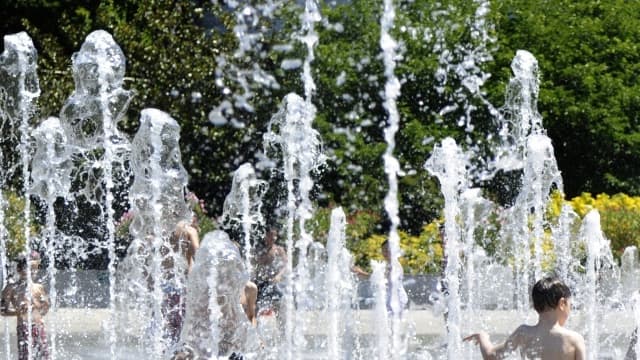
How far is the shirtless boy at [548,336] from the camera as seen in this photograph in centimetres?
562

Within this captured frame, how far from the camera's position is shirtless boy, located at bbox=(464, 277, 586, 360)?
5.62m

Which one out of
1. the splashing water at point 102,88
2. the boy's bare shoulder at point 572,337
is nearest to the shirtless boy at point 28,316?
the splashing water at point 102,88

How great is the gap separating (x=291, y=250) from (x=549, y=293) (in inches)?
276

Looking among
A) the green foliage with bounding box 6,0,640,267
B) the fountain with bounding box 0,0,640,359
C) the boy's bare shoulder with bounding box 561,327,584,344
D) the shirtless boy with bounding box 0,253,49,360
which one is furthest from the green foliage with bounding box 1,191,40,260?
the boy's bare shoulder with bounding box 561,327,584,344

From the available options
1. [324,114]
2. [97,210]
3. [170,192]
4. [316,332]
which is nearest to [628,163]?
[324,114]

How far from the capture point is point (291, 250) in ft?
41.3

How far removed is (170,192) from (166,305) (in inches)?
34.7

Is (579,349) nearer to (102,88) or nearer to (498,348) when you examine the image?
(498,348)

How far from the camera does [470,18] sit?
1905 cm

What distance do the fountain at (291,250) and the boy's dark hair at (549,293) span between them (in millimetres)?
1246

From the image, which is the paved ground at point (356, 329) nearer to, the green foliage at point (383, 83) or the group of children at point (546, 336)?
the group of children at point (546, 336)

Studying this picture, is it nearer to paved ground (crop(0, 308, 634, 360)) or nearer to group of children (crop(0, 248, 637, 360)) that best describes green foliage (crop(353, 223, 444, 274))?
paved ground (crop(0, 308, 634, 360))

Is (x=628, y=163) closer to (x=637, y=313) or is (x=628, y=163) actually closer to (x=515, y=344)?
(x=637, y=313)

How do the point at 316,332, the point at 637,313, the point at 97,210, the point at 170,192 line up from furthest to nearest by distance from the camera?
1. the point at 97,210
2. the point at 316,332
3. the point at 170,192
4. the point at 637,313
